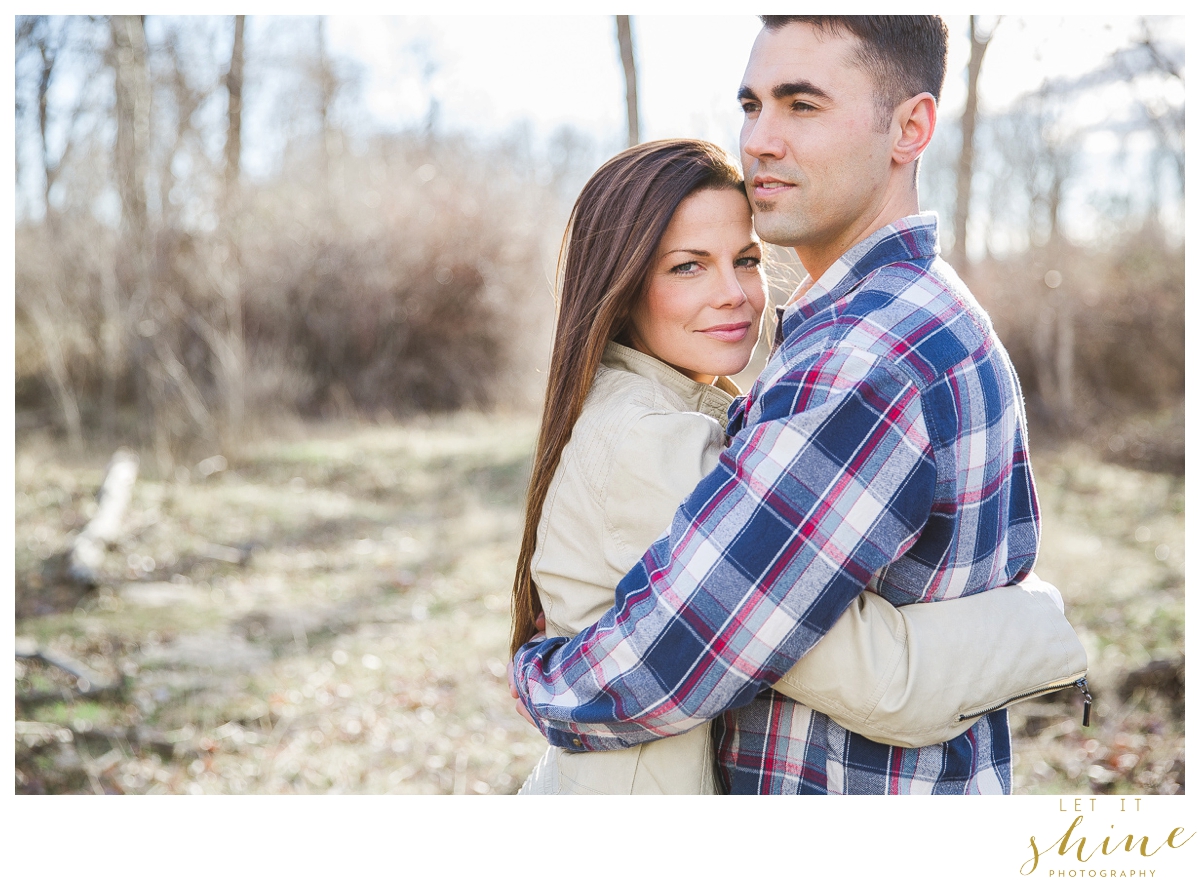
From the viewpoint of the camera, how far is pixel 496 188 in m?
14.4

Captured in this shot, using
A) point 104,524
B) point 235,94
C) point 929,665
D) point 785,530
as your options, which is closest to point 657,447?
point 785,530

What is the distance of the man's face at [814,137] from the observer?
5.63ft

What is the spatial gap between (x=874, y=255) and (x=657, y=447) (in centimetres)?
51

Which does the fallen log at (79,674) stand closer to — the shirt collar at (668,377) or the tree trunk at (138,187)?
the shirt collar at (668,377)

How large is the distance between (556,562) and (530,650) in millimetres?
172

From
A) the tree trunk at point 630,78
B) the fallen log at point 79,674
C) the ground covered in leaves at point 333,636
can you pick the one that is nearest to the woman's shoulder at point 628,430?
the ground covered in leaves at point 333,636

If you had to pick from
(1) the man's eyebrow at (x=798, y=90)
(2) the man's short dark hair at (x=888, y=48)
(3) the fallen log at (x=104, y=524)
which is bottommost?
(3) the fallen log at (x=104, y=524)

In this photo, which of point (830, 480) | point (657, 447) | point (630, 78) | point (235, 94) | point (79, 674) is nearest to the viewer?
point (830, 480)

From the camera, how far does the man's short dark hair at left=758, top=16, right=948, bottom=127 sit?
172 centimetres

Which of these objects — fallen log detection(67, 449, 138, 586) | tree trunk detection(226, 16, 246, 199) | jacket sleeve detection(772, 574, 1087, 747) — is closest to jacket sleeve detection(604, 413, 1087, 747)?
jacket sleeve detection(772, 574, 1087, 747)

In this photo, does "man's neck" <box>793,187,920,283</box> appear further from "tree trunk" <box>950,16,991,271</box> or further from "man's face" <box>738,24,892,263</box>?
"tree trunk" <box>950,16,991,271</box>

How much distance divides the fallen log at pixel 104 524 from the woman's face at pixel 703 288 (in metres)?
5.41

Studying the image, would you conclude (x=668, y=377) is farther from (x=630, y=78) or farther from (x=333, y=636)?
(x=333, y=636)

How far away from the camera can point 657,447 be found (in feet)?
5.21
